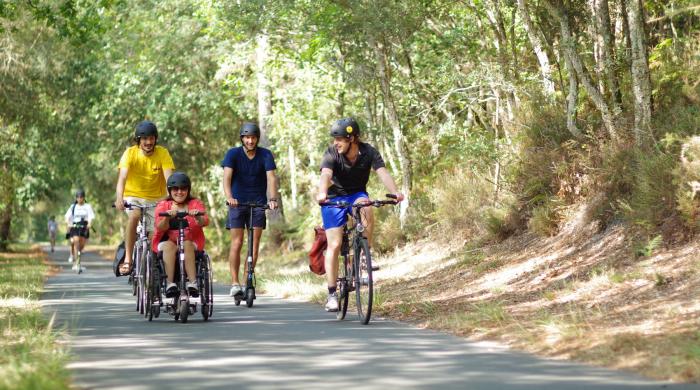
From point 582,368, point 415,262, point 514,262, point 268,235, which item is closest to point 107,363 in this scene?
point 582,368

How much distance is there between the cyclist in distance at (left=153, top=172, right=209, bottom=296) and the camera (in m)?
11.8

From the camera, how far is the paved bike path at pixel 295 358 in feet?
23.9

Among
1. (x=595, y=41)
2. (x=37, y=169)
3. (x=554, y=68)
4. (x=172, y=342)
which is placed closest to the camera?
(x=172, y=342)

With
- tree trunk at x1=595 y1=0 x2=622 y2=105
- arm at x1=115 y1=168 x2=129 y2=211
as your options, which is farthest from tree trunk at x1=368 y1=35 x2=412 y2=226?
arm at x1=115 y1=168 x2=129 y2=211

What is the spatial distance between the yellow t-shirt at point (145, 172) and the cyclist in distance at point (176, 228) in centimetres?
242

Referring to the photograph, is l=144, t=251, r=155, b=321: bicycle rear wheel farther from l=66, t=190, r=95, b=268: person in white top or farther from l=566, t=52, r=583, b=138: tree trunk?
l=66, t=190, r=95, b=268: person in white top

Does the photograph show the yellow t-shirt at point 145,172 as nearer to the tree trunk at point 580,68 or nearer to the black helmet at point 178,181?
the black helmet at point 178,181

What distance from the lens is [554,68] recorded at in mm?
18641

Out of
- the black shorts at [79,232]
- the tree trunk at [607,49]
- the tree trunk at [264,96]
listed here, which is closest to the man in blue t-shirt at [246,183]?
the tree trunk at [607,49]

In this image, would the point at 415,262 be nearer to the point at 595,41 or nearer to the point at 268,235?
the point at 595,41

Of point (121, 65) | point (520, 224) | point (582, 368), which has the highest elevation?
point (121, 65)

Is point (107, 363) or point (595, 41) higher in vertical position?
point (595, 41)

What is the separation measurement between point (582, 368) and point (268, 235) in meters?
24.1

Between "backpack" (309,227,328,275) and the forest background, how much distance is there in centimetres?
350
